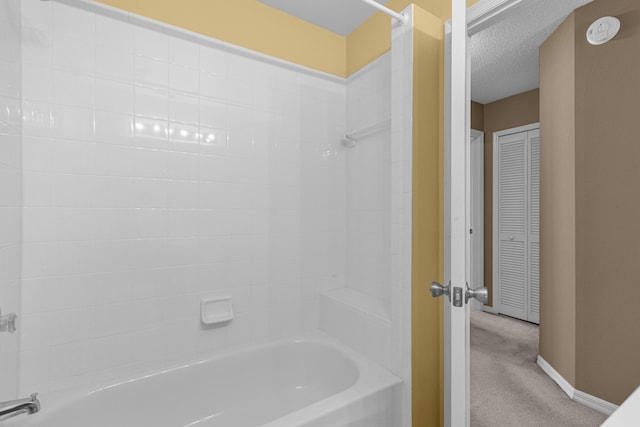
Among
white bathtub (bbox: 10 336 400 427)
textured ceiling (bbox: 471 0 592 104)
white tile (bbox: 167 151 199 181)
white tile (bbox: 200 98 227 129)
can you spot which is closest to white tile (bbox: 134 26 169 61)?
white tile (bbox: 200 98 227 129)

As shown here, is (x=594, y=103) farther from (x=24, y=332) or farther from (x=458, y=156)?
(x=24, y=332)

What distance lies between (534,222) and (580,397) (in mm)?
1413

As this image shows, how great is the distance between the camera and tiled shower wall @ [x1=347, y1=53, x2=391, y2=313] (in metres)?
1.86

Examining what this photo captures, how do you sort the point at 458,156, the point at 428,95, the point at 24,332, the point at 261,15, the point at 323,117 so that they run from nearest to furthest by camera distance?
1. the point at 458,156
2. the point at 24,332
3. the point at 428,95
4. the point at 261,15
5. the point at 323,117

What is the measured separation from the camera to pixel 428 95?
150 cm

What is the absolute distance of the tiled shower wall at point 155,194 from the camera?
1.32 metres

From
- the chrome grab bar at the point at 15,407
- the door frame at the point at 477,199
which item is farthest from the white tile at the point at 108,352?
the door frame at the point at 477,199

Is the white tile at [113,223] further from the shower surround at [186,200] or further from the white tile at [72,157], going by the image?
the white tile at [72,157]

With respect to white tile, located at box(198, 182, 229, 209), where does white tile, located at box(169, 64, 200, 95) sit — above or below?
above

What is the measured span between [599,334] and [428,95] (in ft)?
5.55

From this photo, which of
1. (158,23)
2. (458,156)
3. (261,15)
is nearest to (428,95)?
(458,156)

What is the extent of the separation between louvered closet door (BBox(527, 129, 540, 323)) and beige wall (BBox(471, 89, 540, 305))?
20cm

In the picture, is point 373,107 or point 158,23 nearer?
point 158,23

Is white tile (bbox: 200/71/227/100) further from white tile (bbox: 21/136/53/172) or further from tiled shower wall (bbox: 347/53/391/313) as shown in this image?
tiled shower wall (bbox: 347/53/391/313)
